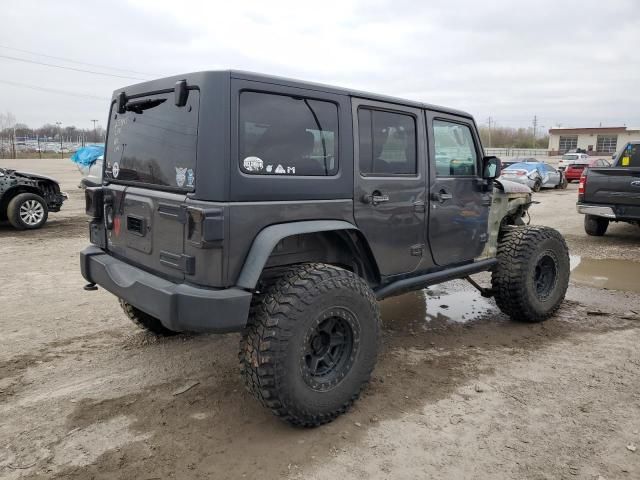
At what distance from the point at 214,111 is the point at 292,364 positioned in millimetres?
1458

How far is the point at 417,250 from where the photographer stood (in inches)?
150

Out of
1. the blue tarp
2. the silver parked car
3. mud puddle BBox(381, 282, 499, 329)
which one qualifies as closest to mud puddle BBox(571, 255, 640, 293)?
mud puddle BBox(381, 282, 499, 329)

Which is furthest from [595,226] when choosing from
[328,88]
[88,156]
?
[88,156]

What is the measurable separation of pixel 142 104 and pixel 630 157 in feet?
31.4

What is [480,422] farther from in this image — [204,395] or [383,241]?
[204,395]

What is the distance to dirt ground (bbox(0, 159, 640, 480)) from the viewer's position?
2.65 metres

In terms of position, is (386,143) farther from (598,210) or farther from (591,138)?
(591,138)

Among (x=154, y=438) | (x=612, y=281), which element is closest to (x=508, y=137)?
(x=612, y=281)

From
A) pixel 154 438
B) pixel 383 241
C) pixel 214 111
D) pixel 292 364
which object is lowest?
pixel 154 438

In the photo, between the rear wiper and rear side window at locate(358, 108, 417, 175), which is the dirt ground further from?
the rear wiper

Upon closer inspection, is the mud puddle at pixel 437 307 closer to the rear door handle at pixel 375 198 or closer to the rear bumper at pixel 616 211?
the rear door handle at pixel 375 198

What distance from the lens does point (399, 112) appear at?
365 centimetres

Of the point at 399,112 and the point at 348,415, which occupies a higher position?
the point at 399,112

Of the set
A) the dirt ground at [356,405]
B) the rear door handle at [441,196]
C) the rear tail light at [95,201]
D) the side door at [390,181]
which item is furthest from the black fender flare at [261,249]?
the rear tail light at [95,201]
